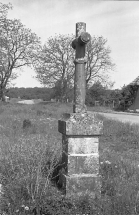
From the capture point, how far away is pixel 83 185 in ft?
13.5

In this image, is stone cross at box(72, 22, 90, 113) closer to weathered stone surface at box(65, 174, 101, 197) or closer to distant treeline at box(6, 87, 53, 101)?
weathered stone surface at box(65, 174, 101, 197)

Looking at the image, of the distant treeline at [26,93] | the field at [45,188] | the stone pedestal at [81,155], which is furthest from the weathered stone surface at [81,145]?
the distant treeline at [26,93]

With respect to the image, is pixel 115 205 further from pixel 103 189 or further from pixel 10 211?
pixel 10 211

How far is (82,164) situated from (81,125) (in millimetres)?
577

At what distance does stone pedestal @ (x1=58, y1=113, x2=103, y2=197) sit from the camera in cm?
411

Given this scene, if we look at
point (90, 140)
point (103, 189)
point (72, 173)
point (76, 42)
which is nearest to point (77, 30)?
point (76, 42)

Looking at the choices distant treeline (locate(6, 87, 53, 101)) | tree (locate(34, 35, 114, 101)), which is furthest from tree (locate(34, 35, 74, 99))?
distant treeline (locate(6, 87, 53, 101))

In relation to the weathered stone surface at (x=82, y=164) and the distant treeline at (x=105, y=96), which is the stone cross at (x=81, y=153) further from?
the distant treeline at (x=105, y=96)

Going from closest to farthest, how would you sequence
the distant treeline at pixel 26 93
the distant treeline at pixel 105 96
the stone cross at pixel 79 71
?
the stone cross at pixel 79 71
the distant treeline at pixel 105 96
the distant treeline at pixel 26 93

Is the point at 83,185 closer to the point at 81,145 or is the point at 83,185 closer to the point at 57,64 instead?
the point at 81,145

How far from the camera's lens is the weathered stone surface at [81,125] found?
13.5 ft

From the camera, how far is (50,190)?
4012 mm

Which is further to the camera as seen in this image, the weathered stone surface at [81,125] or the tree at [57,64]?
the tree at [57,64]

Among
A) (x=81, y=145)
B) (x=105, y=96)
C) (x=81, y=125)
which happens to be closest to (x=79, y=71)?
(x=81, y=125)
